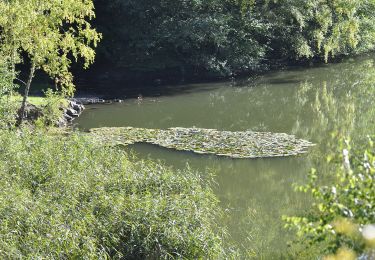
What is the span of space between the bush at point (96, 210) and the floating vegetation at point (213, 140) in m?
6.35

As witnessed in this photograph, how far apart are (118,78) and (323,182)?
24.3 meters

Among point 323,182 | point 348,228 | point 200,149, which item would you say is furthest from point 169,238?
point 200,149

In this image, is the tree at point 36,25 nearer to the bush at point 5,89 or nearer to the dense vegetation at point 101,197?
the dense vegetation at point 101,197

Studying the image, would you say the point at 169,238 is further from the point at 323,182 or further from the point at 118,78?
the point at 118,78

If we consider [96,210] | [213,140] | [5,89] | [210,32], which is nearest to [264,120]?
[213,140]

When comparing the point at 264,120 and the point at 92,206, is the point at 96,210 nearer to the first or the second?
the point at 92,206

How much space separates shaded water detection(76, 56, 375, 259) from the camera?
13.2 m

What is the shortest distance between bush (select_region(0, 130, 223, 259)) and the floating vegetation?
250 inches

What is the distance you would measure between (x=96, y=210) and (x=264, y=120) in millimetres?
15501

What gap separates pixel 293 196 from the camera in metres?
14.3

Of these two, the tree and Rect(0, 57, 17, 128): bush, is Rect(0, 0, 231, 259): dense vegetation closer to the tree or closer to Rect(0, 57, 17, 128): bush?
Rect(0, 57, 17, 128): bush

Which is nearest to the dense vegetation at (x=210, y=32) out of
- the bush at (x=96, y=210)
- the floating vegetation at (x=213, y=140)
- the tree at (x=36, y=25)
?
the floating vegetation at (x=213, y=140)

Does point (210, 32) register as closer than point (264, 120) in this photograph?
No

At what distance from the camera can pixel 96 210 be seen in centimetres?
965
